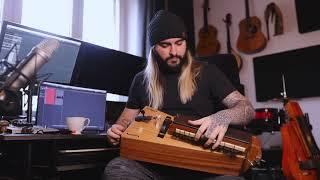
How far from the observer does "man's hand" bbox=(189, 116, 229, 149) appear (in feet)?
3.64

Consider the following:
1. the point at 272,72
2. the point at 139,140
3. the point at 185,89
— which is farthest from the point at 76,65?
the point at 272,72

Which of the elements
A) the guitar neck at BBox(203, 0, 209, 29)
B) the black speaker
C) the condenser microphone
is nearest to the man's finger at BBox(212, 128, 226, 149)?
the condenser microphone

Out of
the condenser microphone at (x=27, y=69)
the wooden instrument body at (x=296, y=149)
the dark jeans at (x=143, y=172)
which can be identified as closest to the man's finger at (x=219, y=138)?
the dark jeans at (x=143, y=172)

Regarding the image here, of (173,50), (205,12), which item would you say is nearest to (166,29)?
(173,50)

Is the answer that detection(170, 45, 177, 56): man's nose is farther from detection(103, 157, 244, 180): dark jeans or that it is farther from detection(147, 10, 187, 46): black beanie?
detection(103, 157, 244, 180): dark jeans

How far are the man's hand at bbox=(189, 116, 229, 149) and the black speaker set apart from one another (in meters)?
2.26

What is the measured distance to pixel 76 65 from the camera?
6.39ft

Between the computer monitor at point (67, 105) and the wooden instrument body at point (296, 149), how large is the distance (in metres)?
1.20

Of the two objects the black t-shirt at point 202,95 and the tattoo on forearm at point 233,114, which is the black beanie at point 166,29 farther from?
the tattoo on forearm at point 233,114

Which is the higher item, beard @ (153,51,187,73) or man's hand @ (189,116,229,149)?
beard @ (153,51,187,73)

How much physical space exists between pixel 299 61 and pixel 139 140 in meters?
2.36

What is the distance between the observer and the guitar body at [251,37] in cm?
328

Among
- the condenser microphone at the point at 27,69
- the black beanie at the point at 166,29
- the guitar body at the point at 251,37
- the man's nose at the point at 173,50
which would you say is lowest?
the condenser microphone at the point at 27,69

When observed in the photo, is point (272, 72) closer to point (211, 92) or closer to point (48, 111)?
point (211, 92)
